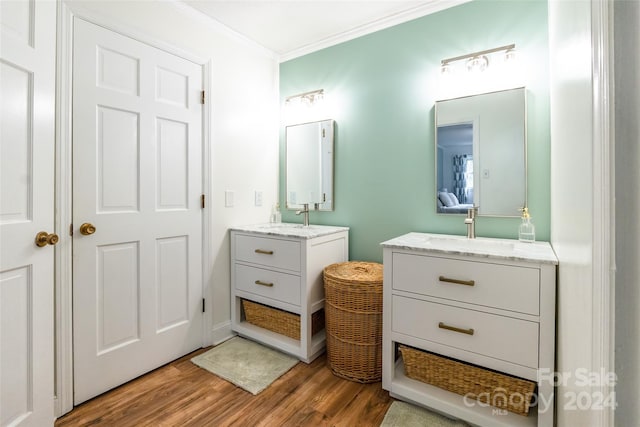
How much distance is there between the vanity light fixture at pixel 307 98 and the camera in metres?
2.55

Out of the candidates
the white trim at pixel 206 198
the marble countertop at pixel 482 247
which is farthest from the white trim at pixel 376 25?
the marble countertop at pixel 482 247

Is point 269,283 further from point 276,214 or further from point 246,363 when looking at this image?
point 276,214

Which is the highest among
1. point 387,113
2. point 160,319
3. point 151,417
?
point 387,113

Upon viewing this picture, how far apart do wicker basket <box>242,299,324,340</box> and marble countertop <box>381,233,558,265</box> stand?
898 mm

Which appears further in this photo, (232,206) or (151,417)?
(232,206)

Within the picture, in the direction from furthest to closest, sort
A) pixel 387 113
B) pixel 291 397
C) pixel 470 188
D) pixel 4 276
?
pixel 387 113 < pixel 470 188 < pixel 291 397 < pixel 4 276

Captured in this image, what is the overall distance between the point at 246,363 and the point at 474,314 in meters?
1.44

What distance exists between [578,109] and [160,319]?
2.30 metres

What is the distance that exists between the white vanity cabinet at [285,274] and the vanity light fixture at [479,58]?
135 cm

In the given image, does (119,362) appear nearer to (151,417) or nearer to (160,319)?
(160,319)

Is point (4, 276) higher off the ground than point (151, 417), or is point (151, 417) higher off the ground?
point (4, 276)

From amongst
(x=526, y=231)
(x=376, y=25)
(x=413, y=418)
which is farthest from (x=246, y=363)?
(x=376, y=25)

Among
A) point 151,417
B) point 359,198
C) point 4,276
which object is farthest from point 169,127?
point 151,417

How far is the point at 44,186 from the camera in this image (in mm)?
1279
